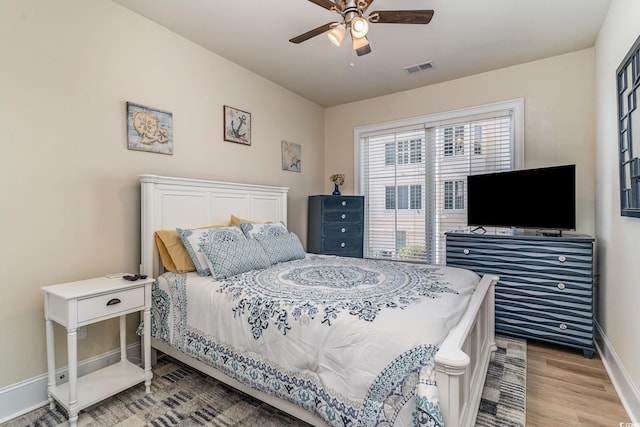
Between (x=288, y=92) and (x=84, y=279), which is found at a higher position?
(x=288, y=92)

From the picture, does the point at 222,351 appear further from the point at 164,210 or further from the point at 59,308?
the point at 164,210

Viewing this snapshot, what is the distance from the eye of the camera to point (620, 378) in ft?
6.68

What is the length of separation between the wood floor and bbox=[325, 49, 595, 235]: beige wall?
1.27 metres

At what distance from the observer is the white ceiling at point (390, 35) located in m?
Answer: 2.37

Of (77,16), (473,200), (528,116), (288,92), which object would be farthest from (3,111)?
(528,116)

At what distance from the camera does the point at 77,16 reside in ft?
7.04

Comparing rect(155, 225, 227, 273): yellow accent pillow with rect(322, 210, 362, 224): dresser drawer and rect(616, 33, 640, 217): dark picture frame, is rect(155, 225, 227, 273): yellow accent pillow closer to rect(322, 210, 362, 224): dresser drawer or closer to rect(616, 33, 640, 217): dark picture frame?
rect(322, 210, 362, 224): dresser drawer

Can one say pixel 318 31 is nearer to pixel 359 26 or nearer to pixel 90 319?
pixel 359 26

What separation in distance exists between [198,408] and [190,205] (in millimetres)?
1534

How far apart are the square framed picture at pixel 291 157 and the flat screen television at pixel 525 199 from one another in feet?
6.92

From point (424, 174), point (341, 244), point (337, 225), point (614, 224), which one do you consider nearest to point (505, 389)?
point (614, 224)

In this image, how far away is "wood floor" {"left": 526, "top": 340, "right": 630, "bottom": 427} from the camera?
179 cm

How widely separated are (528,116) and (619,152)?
1.35 metres

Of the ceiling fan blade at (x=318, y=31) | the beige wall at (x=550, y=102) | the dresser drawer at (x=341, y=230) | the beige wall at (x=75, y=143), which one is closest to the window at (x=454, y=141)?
the beige wall at (x=550, y=102)
